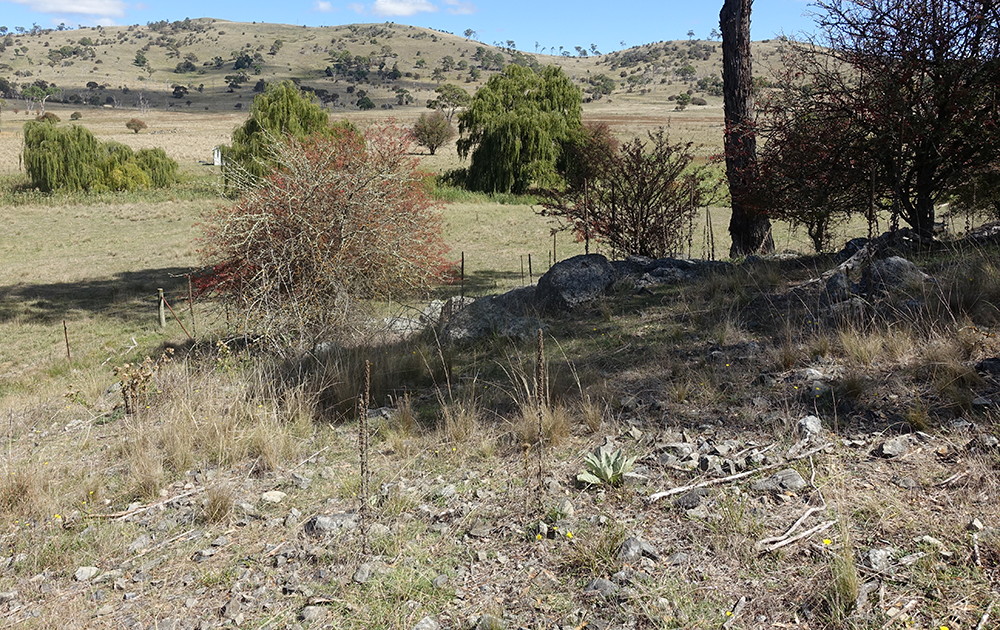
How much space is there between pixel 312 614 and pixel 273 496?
3.64 feet

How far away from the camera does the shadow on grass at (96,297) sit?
1250 centimetres

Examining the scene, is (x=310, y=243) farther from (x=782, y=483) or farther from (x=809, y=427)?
(x=782, y=483)

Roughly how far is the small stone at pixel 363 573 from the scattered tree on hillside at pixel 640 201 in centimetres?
750

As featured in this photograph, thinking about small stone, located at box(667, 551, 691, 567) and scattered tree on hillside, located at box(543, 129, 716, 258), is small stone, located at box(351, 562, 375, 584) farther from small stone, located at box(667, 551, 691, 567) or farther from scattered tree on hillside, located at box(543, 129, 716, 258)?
scattered tree on hillside, located at box(543, 129, 716, 258)

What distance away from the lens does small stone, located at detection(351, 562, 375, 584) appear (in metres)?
2.77

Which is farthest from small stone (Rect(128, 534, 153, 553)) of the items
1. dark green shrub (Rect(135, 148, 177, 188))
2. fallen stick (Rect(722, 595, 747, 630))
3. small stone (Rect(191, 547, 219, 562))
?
dark green shrub (Rect(135, 148, 177, 188))

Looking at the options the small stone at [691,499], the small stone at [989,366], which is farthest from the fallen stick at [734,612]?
the small stone at [989,366]

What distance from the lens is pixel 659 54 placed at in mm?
154625

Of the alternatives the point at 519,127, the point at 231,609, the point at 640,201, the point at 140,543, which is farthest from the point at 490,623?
the point at 519,127

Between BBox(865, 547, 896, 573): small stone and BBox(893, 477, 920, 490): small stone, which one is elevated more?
BBox(893, 477, 920, 490): small stone

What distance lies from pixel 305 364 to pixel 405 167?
4.56 metres

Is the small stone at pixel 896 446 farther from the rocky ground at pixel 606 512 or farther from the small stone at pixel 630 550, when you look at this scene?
the small stone at pixel 630 550

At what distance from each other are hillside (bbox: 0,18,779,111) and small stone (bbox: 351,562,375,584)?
90.2 metres


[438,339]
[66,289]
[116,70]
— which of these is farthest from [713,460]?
[116,70]
